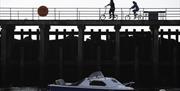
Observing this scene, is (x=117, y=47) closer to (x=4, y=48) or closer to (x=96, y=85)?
(x=4, y=48)

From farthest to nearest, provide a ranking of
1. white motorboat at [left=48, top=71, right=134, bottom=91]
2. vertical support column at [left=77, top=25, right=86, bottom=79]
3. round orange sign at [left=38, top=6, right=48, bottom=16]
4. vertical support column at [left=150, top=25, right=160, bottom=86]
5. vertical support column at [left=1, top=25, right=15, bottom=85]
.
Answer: round orange sign at [left=38, top=6, right=48, bottom=16], vertical support column at [left=1, top=25, right=15, bottom=85], vertical support column at [left=77, top=25, right=86, bottom=79], vertical support column at [left=150, top=25, right=160, bottom=86], white motorboat at [left=48, top=71, right=134, bottom=91]

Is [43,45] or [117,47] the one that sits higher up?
[43,45]

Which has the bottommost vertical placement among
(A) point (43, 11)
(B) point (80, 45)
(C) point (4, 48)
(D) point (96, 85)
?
(D) point (96, 85)

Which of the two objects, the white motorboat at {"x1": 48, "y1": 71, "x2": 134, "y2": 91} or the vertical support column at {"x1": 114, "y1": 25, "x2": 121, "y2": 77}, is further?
the vertical support column at {"x1": 114, "y1": 25, "x2": 121, "y2": 77}

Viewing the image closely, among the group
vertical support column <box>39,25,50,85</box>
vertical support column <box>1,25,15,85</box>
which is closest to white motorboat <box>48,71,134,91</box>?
vertical support column <box>39,25,50,85</box>

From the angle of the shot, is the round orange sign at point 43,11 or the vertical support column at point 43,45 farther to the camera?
the round orange sign at point 43,11

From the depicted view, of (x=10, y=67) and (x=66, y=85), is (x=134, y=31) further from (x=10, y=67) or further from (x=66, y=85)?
(x=66, y=85)

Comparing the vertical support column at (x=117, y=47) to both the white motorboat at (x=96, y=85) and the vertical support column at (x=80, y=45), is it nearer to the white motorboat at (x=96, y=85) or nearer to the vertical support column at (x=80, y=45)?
the vertical support column at (x=80, y=45)

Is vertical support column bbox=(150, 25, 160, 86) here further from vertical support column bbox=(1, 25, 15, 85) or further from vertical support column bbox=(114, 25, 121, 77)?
vertical support column bbox=(1, 25, 15, 85)

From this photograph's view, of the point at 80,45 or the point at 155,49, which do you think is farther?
the point at 80,45

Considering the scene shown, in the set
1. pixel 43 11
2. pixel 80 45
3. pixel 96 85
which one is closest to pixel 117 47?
pixel 80 45

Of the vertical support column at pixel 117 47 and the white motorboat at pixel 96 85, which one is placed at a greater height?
the vertical support column at pixel 117 47

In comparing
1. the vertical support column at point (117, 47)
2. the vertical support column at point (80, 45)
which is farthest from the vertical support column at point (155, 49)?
the vertical support column at point (80, 45)

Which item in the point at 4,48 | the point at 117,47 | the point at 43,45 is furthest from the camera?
the point at 43,45
